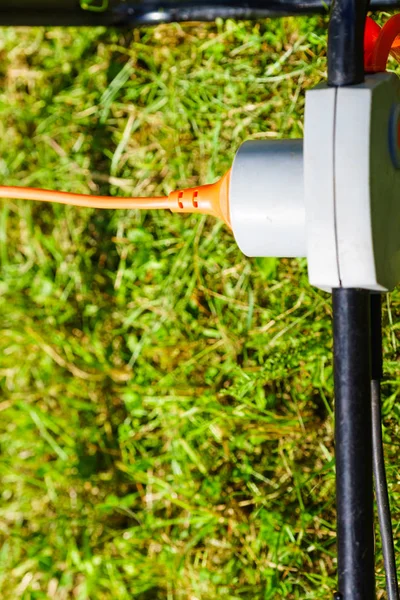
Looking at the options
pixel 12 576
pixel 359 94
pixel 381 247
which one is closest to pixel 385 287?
pixel 381 247

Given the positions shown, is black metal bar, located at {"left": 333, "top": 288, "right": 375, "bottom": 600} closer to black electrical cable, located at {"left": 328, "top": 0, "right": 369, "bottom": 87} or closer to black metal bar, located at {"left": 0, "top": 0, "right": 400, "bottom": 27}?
black electrical cable, located at {"left": 328, "top": 0, "right": 369, "bottom": 87}

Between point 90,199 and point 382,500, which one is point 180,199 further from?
point 382,500

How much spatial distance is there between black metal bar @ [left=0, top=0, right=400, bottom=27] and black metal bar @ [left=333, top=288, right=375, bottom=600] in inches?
24.7

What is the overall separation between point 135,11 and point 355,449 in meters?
0.85

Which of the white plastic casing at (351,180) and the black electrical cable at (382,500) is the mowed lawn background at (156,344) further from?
the white plastic casing at (351,180)

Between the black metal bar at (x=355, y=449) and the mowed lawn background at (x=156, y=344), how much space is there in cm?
45

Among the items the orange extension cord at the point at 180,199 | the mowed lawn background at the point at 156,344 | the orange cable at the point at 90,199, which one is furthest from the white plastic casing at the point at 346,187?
the mowed lawn background at the point at 156,344

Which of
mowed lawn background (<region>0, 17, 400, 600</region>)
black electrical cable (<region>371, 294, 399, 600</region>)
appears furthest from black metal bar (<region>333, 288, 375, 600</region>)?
mowed lawn background (<region>0, 17, 400, 600</region>)

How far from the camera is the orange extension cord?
0.84m

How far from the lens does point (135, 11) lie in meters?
1.24

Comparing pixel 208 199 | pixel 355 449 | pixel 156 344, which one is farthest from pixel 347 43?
pixel 156 344

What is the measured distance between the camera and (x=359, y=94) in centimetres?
67

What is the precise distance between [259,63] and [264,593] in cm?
89

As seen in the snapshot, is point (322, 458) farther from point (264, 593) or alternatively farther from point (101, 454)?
point (101, 454)
